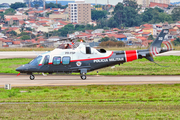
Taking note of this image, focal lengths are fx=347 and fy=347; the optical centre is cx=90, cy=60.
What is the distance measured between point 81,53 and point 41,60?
10.3 feet

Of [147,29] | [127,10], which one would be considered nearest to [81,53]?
[147,29]

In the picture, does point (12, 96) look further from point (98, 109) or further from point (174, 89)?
point (174, 89)

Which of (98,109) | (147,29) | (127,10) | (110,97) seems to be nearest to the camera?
(98,109)

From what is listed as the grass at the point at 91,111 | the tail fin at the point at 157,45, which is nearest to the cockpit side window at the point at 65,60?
the tail fin at the point at 157,45

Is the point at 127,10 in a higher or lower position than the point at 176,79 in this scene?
higher

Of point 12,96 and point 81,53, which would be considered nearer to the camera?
point 12,96

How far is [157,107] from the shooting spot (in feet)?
54.9

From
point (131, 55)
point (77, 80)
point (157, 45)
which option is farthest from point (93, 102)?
point (157, 45)

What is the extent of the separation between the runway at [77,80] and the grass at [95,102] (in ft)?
5.49

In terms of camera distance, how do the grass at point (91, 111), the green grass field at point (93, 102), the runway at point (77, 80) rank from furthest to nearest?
1. the runway at point (77, 80)
2. the green grass field at point (93, 102)
3. the grass at point (91, 111)

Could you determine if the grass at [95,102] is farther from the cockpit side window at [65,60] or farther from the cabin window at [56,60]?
the cockpit side window at [65,60]

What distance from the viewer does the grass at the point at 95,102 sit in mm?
15398

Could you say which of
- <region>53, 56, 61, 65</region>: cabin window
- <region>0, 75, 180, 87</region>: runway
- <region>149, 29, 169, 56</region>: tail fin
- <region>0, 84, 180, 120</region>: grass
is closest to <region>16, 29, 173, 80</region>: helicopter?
<region>53, 56, 61, 65</region>: cabin window

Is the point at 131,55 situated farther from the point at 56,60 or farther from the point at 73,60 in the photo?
the point at 56,60
